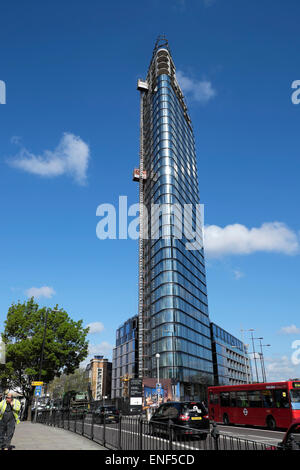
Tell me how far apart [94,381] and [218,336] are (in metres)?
58.7

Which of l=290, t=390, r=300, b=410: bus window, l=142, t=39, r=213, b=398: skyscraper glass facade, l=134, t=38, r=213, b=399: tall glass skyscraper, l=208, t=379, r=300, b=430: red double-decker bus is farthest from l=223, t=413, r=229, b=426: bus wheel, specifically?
l=142, t=39, r=213, b=398: skyscraper glass facade

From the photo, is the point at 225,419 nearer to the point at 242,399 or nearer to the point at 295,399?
the point at 242,399

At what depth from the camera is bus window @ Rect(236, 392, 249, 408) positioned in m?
22.7

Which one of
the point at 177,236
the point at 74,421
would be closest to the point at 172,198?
the point at 177,236

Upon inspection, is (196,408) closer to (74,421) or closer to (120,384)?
(74,421)

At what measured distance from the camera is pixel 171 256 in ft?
240

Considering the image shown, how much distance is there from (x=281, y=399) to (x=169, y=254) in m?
53.6

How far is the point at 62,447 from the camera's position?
37.5ft

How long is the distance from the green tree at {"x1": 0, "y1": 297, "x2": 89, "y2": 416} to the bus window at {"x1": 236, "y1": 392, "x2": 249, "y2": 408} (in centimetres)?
1874

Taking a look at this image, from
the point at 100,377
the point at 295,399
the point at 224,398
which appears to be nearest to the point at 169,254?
the point at 224,398

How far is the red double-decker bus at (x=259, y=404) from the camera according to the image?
19422 millimetres

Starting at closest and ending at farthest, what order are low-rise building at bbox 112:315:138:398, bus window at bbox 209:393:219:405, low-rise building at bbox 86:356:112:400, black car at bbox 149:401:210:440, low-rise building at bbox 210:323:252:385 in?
1. black car at bbox 149:401:210:440
2. bus window at bbox 209:393:219:405
3. low-rise building at bbox 112:315:138:398
4. low-rise building at bbox 210:323:252:385
5. low-rise building at bbox 86:356:112:400

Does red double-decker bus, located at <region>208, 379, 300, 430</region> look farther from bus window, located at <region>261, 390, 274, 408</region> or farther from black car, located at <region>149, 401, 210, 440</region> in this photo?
black car, located at <region>149, 401, 210, 440</region>
